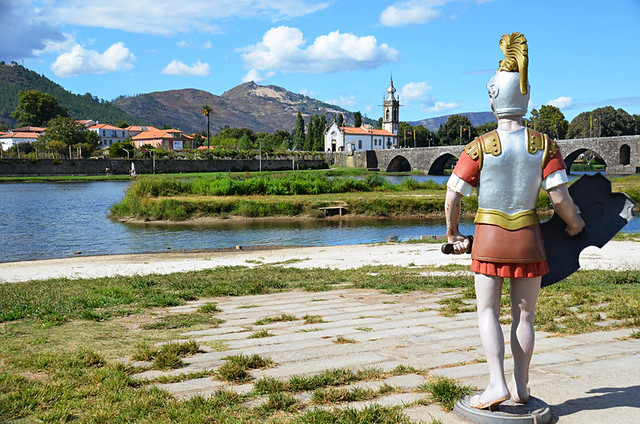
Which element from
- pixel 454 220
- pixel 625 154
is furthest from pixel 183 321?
pixel 625 154

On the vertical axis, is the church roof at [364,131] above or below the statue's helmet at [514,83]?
above

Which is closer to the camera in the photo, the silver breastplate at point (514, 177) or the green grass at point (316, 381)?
the silver breastplate at point (514, 177)

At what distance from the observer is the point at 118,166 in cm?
9244

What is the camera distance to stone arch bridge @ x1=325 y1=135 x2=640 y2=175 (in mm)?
70812

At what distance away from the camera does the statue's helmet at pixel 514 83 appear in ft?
13.2

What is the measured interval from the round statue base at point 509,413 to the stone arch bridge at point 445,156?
230 feet

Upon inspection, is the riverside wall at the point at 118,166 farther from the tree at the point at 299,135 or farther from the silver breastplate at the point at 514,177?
the silver breastplate at the point at 514,177

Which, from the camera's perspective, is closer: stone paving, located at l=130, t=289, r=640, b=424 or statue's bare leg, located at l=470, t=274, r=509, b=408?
statue's bare leg, located at l=470, t=274, r=509, b=408

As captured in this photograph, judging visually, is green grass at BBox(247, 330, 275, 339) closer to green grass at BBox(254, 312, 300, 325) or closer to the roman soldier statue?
green grass at BBox(254, 312, 300, 325)

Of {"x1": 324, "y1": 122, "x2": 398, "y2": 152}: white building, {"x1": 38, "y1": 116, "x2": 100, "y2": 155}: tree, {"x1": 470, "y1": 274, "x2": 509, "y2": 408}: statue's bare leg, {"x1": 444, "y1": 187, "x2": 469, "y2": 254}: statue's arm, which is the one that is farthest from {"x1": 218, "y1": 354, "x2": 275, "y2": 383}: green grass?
{"x1": 324, "y1": 122, "x2": 398, "y2": 152}: white building

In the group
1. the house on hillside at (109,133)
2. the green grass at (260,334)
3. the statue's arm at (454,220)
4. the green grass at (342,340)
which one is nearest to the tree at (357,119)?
the house on hillside at (109,133)

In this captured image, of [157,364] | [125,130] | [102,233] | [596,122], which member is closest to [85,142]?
[125,130]

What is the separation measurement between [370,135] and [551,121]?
45.2m

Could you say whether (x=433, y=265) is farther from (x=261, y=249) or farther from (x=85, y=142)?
(x=85, y=142)
